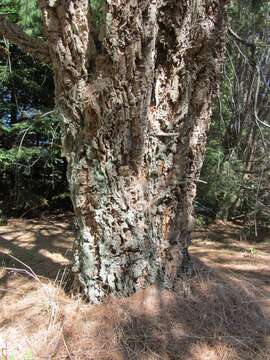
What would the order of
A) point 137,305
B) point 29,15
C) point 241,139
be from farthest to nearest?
point 241,139
point 29,15
point 137,305

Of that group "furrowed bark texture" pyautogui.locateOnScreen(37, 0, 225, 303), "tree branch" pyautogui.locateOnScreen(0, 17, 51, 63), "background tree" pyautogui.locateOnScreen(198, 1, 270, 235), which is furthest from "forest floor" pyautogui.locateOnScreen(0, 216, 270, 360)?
"background tree" pyautogui.locateOnScreen(198, 1, 270, 235)

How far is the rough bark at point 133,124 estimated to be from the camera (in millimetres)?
2004

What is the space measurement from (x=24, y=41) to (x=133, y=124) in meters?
1.02

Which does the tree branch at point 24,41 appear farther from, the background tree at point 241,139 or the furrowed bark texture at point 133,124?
the background tree at point 241,139

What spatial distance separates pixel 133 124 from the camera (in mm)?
2168

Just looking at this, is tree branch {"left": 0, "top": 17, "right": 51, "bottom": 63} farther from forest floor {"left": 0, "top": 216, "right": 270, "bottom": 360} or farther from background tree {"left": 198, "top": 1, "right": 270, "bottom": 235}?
background tree {"left": 198, "top": 1, "right": 270, "bottom": 235}

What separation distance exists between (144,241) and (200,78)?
→ 133cm

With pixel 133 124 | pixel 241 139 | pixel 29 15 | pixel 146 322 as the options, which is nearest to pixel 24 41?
pixel 133 124

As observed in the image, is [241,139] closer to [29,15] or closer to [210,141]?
[210,141]

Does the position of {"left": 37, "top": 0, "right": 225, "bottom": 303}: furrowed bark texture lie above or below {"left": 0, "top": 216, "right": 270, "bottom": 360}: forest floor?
above

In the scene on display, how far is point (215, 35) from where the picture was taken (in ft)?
8.06

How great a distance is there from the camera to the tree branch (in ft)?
7.43

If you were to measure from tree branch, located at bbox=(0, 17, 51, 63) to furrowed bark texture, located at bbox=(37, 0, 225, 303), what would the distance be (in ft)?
0.61

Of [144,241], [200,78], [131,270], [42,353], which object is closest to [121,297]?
[131,270]
